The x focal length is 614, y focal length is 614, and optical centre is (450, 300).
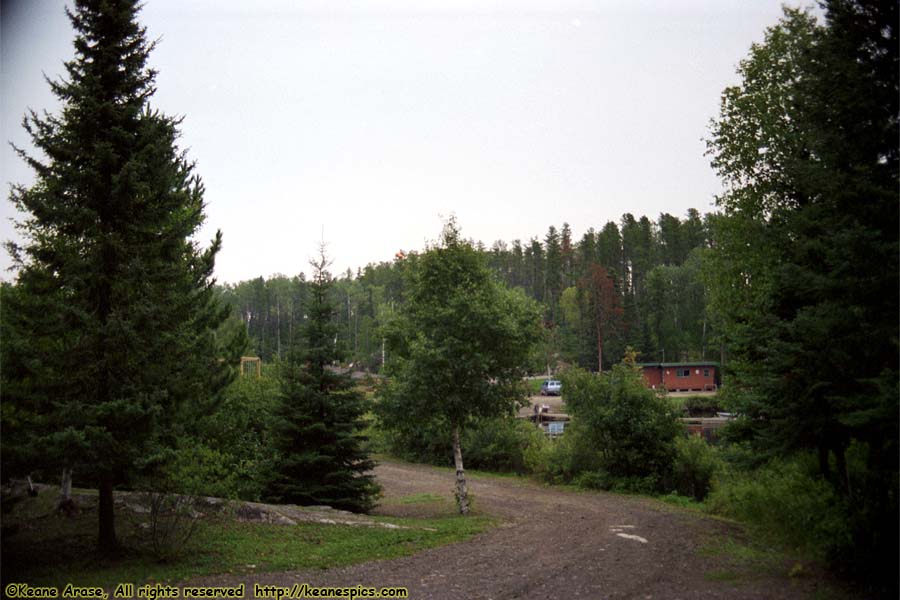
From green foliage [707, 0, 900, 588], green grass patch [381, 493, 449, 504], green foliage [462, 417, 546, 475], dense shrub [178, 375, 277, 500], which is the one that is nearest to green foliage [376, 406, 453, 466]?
green foliage [462, 417, 546, 475]

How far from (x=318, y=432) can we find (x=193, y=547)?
15.7 ft

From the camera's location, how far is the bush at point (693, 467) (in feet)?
64.4

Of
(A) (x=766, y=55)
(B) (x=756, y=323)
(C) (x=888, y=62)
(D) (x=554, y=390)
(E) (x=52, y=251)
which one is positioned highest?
(A) (x=766, y=55)

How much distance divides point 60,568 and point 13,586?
905 millimetres

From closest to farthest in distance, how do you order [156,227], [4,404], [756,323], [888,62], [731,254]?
[888,62], [4,404], [156,227], [756,323], [731,254]

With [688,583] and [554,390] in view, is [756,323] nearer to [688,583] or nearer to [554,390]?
[688,583]

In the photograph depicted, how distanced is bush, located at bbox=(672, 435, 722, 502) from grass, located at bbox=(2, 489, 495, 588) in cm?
992

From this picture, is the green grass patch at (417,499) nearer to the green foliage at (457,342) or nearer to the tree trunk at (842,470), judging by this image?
the green foliage at (457,342)

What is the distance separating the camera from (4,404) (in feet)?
28.0

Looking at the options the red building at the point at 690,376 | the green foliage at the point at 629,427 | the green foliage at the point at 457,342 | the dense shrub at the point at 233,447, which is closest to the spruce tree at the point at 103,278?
the dense shrub at the point at 233,447

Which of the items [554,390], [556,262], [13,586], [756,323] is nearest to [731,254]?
[756,323]

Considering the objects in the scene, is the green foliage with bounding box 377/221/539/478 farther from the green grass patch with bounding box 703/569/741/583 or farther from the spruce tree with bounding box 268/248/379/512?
the green grass patch with bounding box 703/569/741/583

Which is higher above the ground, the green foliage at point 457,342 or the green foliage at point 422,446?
the green foliage at point 457,342

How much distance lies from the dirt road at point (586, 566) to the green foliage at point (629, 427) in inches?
232
